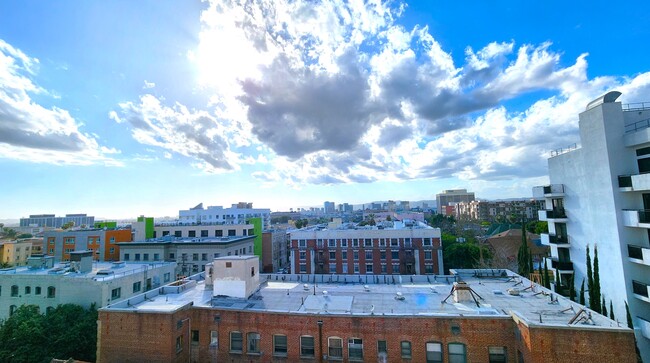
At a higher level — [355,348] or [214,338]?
[214,338]

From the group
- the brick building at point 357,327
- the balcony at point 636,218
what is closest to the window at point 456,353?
the brick building at point 357,327

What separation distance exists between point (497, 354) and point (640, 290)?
17.4 metres

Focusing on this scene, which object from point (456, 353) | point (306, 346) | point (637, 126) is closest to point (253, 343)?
point (306, 346)

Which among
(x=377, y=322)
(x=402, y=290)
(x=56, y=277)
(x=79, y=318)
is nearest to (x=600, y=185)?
(x=402, y=290)

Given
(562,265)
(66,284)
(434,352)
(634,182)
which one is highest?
(634,182)

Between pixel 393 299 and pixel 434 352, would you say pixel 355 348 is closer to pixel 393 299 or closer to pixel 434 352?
pixel 434 352

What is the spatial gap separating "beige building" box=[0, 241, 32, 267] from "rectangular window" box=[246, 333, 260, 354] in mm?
99157

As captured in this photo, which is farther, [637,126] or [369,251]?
[369,251]

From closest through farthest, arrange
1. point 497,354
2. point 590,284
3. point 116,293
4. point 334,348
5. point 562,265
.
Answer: point 497,354 → point 334,348 → point 590,284 → point 116,293 → point 562,265

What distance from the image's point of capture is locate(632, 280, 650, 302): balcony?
25.7 meters

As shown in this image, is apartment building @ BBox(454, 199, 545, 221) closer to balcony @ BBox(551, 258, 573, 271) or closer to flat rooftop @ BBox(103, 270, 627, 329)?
balcony @ BBox(551, 258, 573, 271)

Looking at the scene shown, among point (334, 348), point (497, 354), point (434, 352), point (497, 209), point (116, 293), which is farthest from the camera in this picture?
point (497, 209)

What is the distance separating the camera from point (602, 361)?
54.2ft

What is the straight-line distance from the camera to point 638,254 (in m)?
26.5
